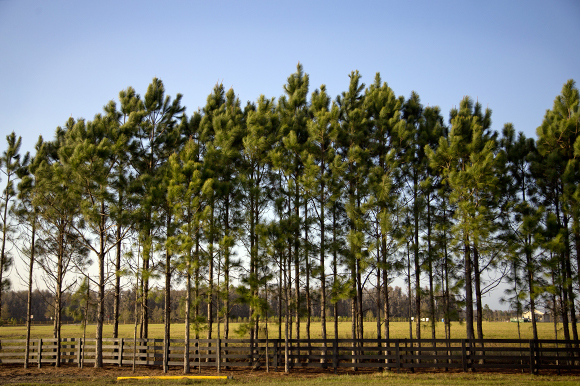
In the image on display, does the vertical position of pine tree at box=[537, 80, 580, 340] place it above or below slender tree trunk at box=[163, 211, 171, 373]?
above

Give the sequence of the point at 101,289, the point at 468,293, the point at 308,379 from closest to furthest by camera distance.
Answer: the point at 308,379, the point at 101,289, the point at 468,293

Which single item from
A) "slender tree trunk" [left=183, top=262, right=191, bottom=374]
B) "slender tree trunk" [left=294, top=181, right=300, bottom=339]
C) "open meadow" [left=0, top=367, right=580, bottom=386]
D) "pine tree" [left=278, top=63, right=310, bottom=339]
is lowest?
"open meadow" [left=0, top=367, right=580, bottom=386]

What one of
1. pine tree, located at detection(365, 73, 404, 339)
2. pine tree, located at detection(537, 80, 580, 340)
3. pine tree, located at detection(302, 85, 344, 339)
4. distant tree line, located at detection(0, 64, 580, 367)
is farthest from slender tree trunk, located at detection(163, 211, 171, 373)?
pine tree, located at detection(537, 80, 580, 340)

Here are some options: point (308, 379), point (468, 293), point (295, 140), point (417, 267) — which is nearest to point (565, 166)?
point (468, 293)

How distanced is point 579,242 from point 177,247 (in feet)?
55.8

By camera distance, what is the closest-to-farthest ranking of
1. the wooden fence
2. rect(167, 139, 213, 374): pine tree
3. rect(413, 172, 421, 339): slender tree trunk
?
the wooden fence
rect(167, 139, 213, 374): pine tree
rect(413, 172, 421, 339): slender tree trunk

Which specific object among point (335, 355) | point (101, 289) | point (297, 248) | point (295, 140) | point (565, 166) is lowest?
point (335, 355)

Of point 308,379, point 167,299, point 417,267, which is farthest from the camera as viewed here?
point 417,267

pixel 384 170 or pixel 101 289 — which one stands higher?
pixel 384 170

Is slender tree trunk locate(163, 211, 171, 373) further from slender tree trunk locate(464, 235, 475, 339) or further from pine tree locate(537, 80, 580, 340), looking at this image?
pine tree locate(537, 80, 580, 340)

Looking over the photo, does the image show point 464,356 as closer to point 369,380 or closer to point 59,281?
point 369,380

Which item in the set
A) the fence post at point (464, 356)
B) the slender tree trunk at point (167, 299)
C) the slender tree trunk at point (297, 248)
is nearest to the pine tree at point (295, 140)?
the slender tree trunk at point (297, 248)

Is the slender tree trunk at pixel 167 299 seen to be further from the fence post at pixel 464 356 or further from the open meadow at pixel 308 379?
the fence post at pixel 464 356

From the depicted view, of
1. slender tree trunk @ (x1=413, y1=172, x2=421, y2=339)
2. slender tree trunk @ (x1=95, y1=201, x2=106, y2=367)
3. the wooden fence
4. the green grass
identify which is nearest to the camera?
the green grass
